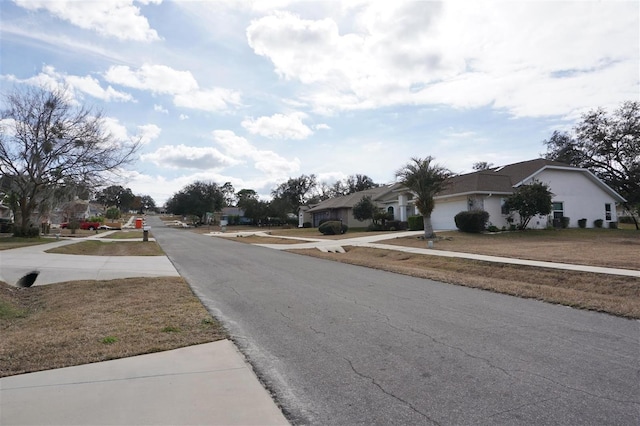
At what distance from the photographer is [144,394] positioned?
399cm

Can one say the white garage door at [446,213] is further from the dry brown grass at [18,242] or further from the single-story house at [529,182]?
the dry brown grass at [18,242]

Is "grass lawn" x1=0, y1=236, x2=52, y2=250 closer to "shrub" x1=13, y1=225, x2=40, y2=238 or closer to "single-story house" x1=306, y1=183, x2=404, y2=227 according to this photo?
"shrub" x1=13, y1=225, x2=40, y2=238

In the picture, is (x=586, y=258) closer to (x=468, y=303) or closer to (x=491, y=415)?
(x=468, y=303)

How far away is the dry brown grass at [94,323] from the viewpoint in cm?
516

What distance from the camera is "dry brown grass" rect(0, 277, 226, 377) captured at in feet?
16.9

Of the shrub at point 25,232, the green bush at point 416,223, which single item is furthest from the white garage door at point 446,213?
the shrub at point 25,232

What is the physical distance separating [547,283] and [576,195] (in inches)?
972

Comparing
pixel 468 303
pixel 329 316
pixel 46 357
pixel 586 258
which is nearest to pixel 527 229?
pixel 586 258

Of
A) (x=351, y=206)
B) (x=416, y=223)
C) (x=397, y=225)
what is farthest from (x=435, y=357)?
(x=351, y=206)

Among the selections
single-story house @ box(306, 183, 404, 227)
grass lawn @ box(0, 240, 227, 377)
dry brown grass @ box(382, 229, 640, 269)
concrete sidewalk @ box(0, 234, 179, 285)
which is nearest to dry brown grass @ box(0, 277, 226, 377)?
grass lawn @ box(0, 240, 227, 377)

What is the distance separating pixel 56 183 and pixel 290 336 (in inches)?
1150

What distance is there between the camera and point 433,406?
12.2 ft

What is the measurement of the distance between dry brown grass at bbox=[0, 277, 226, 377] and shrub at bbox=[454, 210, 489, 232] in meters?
20.9

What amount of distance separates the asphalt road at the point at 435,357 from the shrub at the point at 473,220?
18.3 meters
